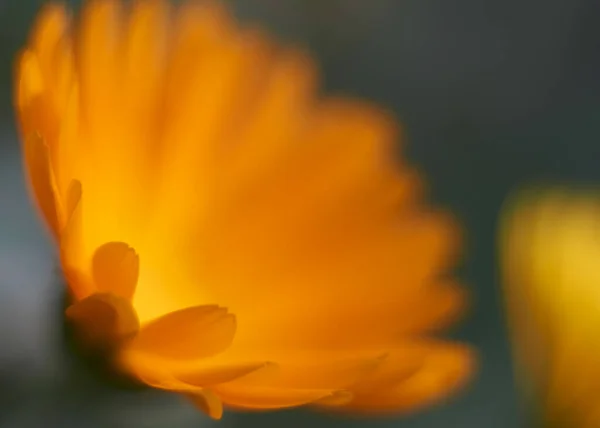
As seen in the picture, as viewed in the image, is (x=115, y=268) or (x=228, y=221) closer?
(x=115, y=268)

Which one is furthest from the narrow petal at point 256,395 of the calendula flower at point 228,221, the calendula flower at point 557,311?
the calendula flower at point 557,311

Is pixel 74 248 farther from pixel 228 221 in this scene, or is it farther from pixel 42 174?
pixel 228 221

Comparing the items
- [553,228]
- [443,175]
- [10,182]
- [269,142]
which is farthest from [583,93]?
[10,182]

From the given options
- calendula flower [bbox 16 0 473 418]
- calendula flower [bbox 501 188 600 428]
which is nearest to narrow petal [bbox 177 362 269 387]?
calendula flower [bbox 16 0 473 418]

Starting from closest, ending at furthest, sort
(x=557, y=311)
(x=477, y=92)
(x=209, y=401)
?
(x=209, y=401)
(x=557, y=311)
(x=477, y=92)

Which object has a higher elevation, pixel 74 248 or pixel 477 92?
pixel 477 92

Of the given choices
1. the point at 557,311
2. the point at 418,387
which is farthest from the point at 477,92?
the point at 418,387

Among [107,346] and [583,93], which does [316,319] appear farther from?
[583,93]
